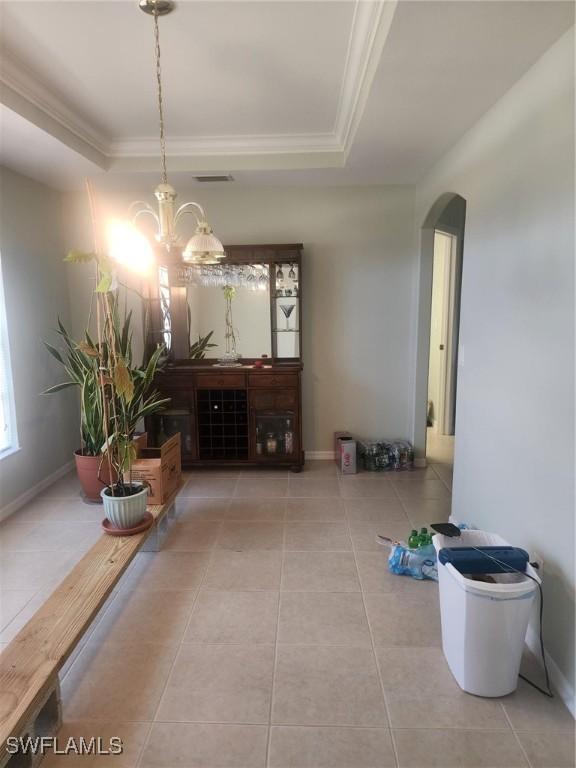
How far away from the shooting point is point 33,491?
372cm

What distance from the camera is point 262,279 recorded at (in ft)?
13.9

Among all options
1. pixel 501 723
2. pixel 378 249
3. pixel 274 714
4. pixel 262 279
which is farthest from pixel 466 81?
pixel 274 714

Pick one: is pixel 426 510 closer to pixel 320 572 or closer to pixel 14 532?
pixel 320 572

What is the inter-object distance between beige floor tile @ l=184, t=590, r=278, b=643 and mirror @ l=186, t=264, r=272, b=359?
2.35 metres

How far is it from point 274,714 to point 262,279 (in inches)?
131

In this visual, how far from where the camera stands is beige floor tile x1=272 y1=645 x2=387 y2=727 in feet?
5.70

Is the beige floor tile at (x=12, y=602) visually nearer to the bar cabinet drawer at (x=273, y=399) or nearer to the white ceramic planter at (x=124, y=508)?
the white ceramic planter at (x=124, y=508)

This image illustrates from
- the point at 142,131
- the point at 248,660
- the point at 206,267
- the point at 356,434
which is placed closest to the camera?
the point at 248,660

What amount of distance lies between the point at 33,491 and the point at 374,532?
2.70 meters

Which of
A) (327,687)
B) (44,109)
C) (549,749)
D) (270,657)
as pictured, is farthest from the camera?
(44,109)

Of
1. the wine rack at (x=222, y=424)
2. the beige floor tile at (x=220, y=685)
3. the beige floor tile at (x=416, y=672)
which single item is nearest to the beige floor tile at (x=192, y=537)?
the beige floor tile at (x=220, y=685)

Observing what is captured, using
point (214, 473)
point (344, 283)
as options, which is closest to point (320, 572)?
point (214, 473)

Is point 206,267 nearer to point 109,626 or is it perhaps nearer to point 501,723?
point 109,626

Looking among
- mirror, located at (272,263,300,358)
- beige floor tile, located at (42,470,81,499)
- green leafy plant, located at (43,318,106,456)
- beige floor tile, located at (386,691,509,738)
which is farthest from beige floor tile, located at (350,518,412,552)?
beige floor tile, located at (42,470,81,499)
